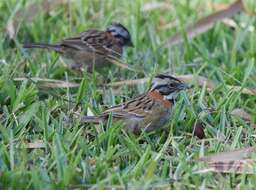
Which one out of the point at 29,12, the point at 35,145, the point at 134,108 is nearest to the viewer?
the point at 35,145

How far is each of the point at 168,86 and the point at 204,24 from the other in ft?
6.57

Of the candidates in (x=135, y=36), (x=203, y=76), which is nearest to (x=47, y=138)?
(x=203, y=76)

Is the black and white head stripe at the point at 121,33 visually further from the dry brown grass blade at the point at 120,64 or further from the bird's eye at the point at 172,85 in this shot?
the bird's eye at the point at 172,85

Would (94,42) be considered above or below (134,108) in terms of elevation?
above

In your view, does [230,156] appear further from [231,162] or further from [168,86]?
[168,86]

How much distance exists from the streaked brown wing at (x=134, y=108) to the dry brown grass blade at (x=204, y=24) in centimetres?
180

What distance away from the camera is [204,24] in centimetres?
802

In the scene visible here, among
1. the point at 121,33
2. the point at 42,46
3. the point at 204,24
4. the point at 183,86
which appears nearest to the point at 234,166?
the point at 183,86

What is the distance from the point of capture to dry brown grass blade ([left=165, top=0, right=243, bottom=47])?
7.87 meters

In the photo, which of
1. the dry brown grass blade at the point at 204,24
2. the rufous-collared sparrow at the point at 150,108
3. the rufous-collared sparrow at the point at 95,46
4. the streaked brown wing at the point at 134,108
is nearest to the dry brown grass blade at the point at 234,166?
the rufous-collared sparrow at the point at 150,108

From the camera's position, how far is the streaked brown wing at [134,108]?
229 inches

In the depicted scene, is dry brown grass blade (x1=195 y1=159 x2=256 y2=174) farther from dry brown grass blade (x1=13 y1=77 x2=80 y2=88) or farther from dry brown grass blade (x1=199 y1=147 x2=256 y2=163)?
dry brown grass blade (x1=13 y1=77 x2=80 y2=88)

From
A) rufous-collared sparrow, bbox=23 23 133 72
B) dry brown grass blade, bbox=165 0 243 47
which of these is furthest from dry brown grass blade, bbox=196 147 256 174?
dry brown grass blade, bbox=165 0 243 47

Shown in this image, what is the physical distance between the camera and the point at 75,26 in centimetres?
834
